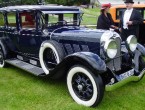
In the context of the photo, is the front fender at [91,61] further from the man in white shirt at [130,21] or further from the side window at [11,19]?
the man in white shirt at [130,21]

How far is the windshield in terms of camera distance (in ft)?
19.2

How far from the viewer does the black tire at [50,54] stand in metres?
5.19

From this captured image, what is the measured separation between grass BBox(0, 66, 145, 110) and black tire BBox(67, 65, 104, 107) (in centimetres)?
14

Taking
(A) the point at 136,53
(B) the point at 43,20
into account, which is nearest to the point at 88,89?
(A) the point at 136,53

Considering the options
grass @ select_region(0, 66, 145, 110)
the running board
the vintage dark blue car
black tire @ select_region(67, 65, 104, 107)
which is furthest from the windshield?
black tire @ select_region(67, 65, 104, 107)

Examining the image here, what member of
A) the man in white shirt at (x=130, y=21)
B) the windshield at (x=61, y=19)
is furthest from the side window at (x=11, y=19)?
the man in white shirt at (x=130, y=21)

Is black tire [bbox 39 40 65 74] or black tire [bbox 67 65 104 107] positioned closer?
black tire [bbox 67 65 104 107]

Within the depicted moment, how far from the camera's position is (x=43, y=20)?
585 cm

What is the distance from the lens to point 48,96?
5.13m

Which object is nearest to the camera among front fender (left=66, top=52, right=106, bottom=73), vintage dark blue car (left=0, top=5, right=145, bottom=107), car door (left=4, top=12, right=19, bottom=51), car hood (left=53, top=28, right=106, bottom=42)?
front fender (left=66, top=52, right=106, bottom=73)

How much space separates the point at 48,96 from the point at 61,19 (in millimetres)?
1941

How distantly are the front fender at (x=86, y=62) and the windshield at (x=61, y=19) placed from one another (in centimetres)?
138

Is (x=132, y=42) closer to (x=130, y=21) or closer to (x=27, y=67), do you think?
(x=130, y=21)

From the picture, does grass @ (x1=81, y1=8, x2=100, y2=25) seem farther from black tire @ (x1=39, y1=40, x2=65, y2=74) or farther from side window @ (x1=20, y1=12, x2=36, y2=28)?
black tire @ (x1=39, y1=40, x2=65, y2=74)
